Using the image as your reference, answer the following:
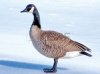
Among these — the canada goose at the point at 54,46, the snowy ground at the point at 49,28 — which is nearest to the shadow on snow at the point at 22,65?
the snowy ground at the point at 49,28

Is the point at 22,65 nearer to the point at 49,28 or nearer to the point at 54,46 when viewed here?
the point at 54,46

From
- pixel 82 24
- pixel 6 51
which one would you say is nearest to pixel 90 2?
pixel 82 24

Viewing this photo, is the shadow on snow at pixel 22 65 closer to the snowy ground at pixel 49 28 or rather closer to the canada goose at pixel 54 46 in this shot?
the snowy ground at pixel 49 28

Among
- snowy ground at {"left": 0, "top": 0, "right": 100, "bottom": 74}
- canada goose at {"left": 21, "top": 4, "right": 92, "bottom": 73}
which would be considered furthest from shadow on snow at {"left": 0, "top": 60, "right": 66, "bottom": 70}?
canada goose at {"left": 21, "top": 4, "right": 92, "bottom": 73}

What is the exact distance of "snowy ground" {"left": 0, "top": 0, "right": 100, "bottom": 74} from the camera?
315 inches

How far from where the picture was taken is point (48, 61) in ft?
27.8

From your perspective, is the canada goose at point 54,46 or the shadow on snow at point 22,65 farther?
the shadow on snow at point 22,65

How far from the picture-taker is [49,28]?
11.3 meters

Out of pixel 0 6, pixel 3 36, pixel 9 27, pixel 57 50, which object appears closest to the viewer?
pixel 57 50

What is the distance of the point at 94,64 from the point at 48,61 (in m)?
0.79

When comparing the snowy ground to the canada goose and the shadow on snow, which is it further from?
the canada goose

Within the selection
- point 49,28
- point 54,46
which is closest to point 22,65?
point 54,46

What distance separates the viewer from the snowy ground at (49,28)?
26.3 feet

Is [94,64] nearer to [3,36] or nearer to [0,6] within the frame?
[3,36]
